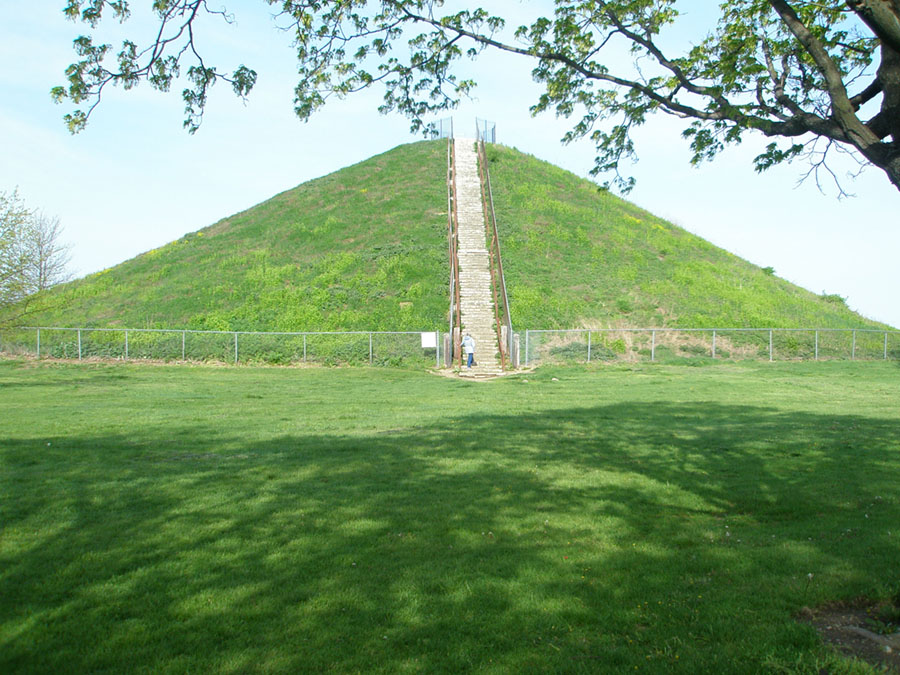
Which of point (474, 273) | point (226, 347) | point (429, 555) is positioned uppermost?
point (474, 273)

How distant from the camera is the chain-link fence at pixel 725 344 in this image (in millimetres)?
32562

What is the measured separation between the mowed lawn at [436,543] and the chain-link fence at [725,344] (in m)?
18.1

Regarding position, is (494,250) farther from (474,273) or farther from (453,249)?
(474,273)

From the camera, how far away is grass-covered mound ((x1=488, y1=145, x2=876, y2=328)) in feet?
127

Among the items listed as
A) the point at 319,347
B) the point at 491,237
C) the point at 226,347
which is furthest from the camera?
the point at 491,237

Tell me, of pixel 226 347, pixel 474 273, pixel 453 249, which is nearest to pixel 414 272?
pixel 453 249

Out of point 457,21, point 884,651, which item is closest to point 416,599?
point 884,651

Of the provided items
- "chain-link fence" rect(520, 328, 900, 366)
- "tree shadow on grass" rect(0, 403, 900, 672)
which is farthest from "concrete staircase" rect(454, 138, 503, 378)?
"tree shadow on grass" rect(0, 403, 900, 672)

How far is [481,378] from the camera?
28156 millimetres

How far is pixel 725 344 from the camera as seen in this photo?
34.9m

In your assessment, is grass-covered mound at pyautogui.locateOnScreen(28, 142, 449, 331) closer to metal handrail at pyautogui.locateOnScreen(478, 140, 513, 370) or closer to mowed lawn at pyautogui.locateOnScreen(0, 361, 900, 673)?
metal handrail at pyautogui.locateOnScreen(478, 140, 513, 370)

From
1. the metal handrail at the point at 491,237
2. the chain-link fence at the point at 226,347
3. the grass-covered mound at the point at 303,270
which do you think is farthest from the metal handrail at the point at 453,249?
the metal handrail at the point at 491,237

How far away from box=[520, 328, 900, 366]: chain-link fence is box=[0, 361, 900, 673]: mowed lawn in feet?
59.5

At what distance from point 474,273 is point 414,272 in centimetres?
369
